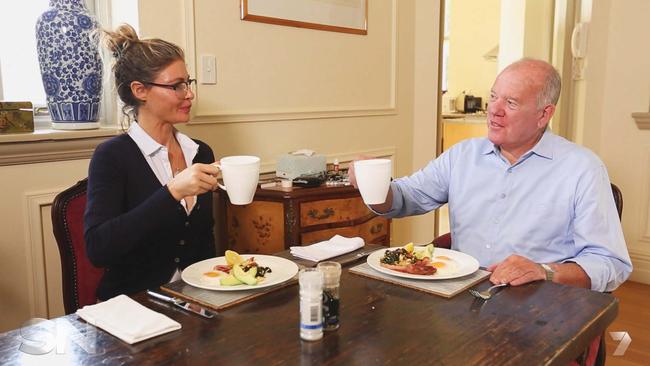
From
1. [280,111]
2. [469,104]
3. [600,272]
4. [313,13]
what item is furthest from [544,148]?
[469,104]

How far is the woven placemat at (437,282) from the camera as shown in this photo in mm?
1271

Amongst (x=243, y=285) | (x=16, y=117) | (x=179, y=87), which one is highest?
(x=179, y=87)

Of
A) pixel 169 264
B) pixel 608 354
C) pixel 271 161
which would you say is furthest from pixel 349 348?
pixel 608 354

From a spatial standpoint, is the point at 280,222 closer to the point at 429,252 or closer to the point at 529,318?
the point at 429,252

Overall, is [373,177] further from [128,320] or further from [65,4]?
[65,4]

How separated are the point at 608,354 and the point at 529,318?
1.91 meters

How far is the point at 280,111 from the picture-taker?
9.37 ft

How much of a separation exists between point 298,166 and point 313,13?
912mm

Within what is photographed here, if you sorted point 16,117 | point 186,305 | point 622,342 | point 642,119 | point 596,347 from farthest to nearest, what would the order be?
point 642,119 < point 622,342 < point 16,117 < point 596,347 < point 186,305

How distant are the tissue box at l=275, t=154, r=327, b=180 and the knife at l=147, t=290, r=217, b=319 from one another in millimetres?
1325

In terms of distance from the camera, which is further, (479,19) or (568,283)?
(479,19)

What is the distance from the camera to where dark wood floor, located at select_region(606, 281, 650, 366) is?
268cm

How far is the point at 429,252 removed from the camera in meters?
1.46

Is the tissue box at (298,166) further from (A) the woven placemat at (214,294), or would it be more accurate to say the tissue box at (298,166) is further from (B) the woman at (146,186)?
(A) the woven placemat at (214,294)
